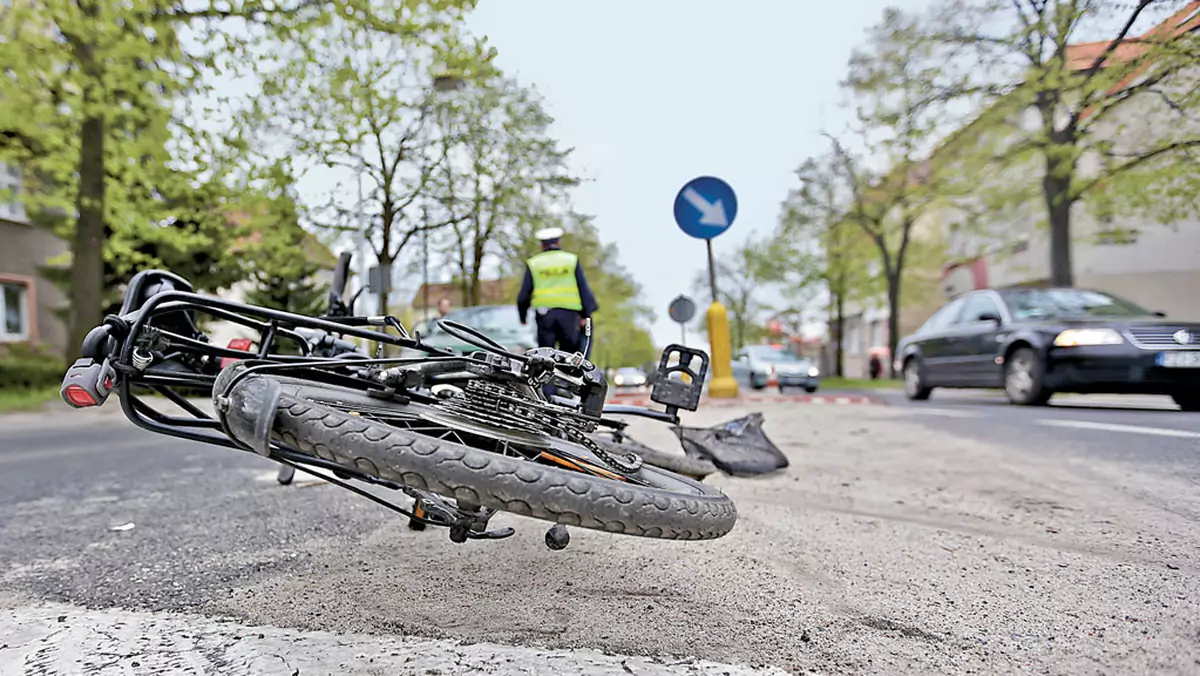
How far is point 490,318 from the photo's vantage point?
10383mm

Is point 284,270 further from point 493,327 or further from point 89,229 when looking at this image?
point 493,327

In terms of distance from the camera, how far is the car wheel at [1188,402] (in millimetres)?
5121

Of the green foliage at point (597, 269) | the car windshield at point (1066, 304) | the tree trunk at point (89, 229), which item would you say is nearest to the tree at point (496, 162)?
the green foliage at point (597, 269)

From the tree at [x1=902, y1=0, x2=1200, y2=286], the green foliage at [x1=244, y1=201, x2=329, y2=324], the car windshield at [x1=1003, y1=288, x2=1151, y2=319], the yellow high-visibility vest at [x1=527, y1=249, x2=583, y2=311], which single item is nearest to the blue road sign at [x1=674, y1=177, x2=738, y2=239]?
the yellow high-visibility vest at [x1=527, y1=249, x2=583, y2=311]

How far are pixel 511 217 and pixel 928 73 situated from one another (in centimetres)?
889

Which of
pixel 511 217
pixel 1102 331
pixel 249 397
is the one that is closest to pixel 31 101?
pixel 511 217

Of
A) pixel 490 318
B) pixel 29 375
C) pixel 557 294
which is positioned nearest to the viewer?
pixel 557 294

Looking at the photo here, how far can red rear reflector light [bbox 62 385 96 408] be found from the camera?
71.6 inches

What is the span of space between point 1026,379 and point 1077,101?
2.90m

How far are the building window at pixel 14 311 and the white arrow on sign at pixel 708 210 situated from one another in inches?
814

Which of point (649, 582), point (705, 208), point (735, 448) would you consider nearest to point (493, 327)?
point (705, 208)

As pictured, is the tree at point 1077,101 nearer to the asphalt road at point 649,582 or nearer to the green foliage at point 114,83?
the asphalt road at point 649,582

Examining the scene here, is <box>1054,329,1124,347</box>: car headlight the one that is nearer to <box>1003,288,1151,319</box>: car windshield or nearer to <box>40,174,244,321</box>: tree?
<box>1003,288,1151,319</box>: car windshield

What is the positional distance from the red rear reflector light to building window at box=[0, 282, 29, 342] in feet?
73.9
